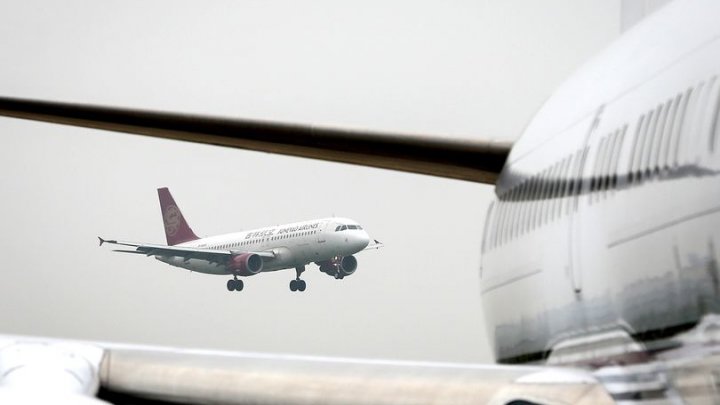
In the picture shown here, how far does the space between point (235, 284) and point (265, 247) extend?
202 inches

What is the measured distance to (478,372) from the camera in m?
2.41

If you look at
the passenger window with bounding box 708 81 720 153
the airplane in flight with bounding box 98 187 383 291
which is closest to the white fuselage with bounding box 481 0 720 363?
the passenger window with bounding box 708 81 720 153

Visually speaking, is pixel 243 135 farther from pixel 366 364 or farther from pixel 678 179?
pixel 678 179

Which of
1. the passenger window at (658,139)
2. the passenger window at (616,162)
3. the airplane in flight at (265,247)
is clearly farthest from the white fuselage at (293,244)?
the passenger window at (658,139)

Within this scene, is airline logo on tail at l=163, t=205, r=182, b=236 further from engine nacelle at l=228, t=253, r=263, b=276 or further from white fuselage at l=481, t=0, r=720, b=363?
white fuselage at l=481, t=0, r=720, b=363

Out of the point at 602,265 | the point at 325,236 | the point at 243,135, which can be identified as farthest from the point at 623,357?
the point at 325,236

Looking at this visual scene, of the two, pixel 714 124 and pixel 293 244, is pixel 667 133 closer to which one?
pixel 714 124

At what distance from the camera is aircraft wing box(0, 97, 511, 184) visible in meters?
4.00

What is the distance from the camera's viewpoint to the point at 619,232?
2.48 meters

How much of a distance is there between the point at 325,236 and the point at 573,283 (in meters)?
22.1

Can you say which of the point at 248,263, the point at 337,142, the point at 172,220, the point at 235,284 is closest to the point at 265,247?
the point at 248,263

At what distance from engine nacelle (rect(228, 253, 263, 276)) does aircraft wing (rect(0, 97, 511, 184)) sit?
61.5ft

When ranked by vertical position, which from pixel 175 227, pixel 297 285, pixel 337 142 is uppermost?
pixel 175 227

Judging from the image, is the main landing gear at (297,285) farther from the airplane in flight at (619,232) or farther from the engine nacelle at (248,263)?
the airplane in flight at (619,232)
